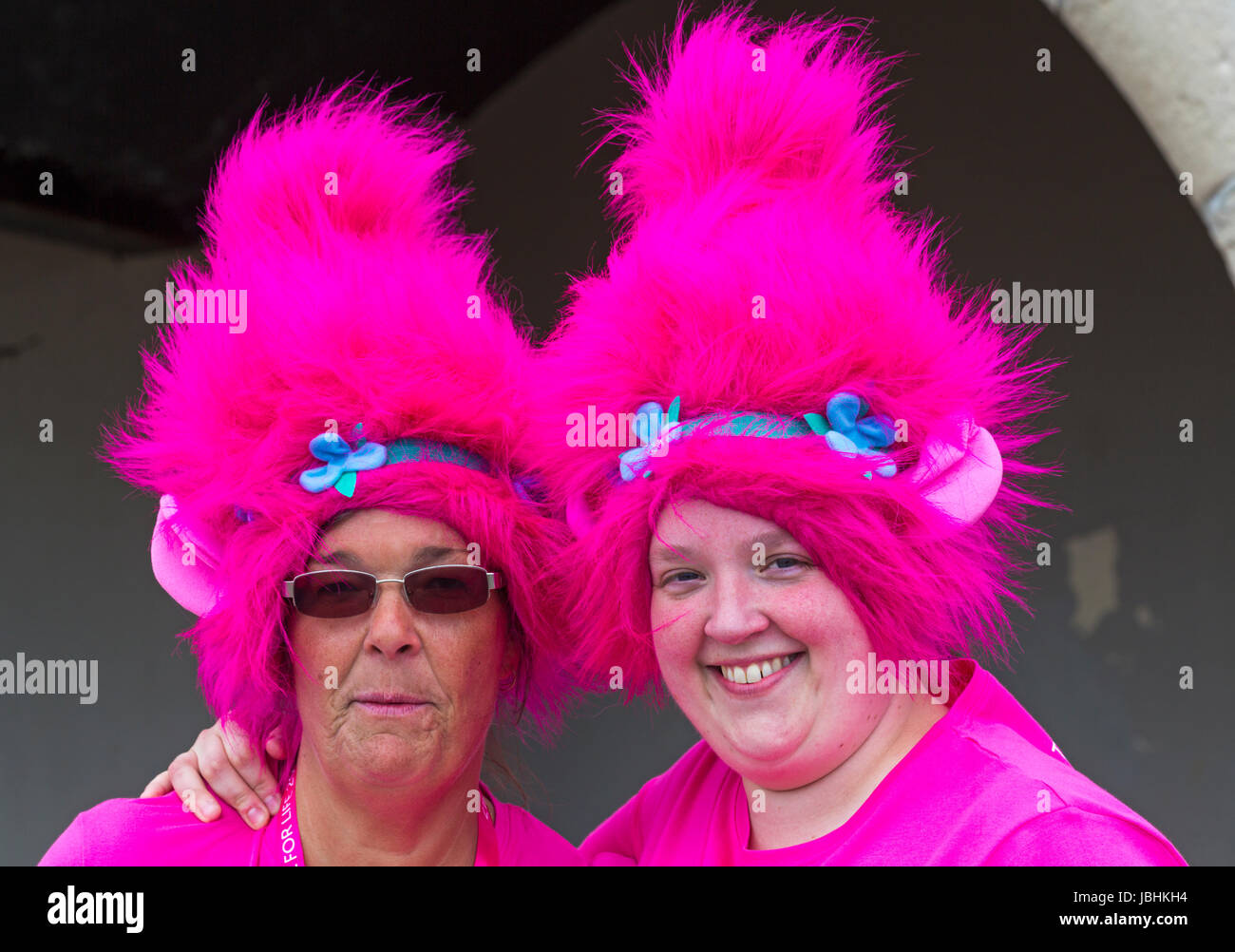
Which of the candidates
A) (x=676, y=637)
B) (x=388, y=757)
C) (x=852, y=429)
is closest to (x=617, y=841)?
(x=388, y=757)

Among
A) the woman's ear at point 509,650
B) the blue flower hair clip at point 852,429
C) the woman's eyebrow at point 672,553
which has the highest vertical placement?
the blue flower hair clip at point 852,429

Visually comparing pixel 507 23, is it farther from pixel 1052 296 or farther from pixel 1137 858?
pixel 1137 858

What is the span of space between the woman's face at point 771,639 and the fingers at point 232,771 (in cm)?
98

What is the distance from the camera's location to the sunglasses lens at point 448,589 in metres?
2.23

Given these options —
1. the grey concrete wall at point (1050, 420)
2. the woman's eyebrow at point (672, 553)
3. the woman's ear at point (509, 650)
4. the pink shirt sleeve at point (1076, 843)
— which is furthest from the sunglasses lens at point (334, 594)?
the grey concrete wall at point (1050, 420)

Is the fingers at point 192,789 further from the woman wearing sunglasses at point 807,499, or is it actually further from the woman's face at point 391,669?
the woman wearing sunglasses at point 807,499

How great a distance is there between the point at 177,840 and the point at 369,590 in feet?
2.15

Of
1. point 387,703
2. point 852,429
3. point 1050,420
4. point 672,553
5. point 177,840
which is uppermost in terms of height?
point 1050,420

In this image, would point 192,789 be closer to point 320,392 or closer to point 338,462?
point 338,462

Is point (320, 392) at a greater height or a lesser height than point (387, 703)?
greater

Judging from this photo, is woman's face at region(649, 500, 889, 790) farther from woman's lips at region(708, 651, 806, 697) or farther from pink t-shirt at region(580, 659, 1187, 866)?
pink t-shirt at region(580, 659, 1187, 866)

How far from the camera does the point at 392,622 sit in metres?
2.18

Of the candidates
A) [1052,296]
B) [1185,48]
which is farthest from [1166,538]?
[1185,48]

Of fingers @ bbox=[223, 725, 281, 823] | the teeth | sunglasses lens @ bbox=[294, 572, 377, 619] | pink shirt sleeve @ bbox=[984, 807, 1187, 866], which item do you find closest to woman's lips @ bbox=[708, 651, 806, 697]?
the teeth
